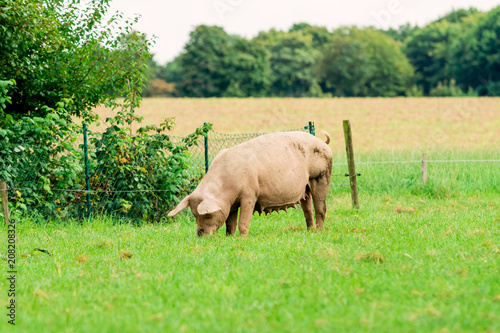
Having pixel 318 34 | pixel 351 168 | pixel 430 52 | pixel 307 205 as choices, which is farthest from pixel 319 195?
pixel 318 34

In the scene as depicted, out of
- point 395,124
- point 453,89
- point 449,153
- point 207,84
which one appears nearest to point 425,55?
point 453,89

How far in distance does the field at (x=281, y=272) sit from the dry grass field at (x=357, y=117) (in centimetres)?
1933

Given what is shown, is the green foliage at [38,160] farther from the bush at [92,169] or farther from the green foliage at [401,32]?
the green foliage at [401,32]

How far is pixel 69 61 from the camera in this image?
35.9 feet

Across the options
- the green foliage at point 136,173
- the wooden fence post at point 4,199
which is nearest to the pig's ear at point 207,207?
the green foliage at point 136,173

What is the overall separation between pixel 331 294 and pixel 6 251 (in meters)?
4.81

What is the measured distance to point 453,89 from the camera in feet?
226

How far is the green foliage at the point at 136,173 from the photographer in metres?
10.6

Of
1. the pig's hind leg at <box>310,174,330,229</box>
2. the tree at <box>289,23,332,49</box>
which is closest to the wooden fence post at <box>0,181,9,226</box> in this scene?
the pig's hind leg at <box>310,174,330,229</box>

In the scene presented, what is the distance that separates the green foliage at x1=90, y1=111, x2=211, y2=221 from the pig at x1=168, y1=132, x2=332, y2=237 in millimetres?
2402

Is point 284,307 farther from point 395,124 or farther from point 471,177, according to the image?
point 395,124

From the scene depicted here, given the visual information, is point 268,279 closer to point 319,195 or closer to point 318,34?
point 319,195

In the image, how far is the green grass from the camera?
4.50m

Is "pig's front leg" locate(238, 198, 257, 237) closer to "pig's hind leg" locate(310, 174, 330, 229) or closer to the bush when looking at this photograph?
"pig's hind leg" locate(310, 174, 330, 229)
